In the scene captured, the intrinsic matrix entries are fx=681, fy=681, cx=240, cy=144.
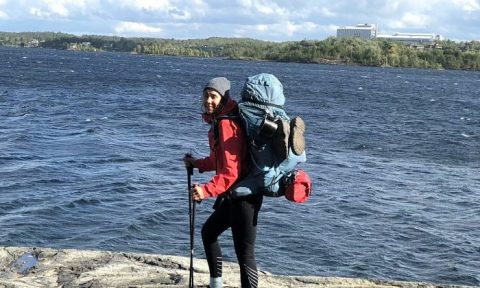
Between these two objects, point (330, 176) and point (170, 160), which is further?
point (170, 160)

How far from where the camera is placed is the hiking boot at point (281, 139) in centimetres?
549

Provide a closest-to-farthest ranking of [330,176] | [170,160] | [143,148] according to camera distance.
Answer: [330,176], [170,160], [143,148]

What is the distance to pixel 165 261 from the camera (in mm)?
8156

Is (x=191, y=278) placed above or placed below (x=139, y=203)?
above

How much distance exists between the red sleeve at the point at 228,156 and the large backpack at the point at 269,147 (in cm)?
9

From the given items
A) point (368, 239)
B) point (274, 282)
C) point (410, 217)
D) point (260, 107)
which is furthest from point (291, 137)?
point (410, 217)

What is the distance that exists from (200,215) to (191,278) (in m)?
9.72

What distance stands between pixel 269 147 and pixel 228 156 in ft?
1.15

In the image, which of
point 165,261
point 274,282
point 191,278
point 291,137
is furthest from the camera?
point 165,261

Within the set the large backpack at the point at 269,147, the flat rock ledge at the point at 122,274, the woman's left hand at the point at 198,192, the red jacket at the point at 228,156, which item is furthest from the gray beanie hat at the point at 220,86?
the flat rock ledge at the point at 122,274

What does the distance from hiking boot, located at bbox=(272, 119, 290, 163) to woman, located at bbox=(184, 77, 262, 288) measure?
26cm

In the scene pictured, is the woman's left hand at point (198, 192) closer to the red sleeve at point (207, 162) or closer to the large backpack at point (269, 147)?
the large backpack at point (269, 147)

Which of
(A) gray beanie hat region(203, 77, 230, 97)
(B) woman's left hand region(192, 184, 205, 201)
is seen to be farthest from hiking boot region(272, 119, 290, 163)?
(B) woman's left hand region(192, 184, 205, 201)

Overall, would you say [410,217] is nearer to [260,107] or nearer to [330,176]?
[330,176]
